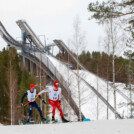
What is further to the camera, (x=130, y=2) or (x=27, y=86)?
(x=27, y=86)

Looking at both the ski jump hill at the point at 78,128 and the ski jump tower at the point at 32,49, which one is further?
the ski jump tower at the point at 32,49

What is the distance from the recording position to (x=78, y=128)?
27.9 feet

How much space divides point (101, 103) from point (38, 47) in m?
23.0

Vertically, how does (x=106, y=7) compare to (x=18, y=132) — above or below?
above

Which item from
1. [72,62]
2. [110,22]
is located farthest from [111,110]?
[72,62]

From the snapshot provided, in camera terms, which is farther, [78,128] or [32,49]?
[32,49]

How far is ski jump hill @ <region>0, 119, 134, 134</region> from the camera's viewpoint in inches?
321

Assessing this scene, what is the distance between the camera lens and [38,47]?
56.4 meters

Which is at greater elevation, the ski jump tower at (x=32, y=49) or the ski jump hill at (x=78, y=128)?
the ski jump tower at (x=32, y=49)

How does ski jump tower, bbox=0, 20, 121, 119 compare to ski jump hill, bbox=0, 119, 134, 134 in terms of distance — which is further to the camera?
ski jump tower, bbox=0, 20, 121, 119

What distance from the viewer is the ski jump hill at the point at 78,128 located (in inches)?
321

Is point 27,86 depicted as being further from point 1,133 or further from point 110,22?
point 1,133

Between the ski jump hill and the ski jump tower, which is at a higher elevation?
the ski jump tower

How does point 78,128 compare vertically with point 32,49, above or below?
below
